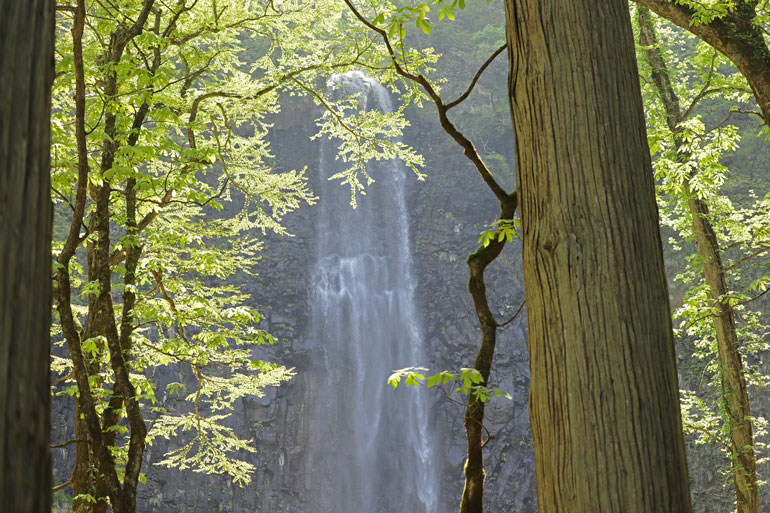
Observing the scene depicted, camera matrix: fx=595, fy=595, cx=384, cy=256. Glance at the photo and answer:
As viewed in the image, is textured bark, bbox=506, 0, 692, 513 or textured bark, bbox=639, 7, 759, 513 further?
textured bark, bbox=639, 7, 759, 513

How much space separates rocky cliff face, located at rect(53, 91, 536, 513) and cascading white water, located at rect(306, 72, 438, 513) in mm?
334

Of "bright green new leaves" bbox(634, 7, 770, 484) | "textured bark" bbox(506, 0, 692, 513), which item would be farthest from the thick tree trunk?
"bright green new leaves" bbox(634, 7, 770, 484)

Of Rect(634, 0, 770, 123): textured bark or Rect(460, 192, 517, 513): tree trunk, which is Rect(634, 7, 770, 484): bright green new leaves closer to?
Rect(634, 0, 770, 123): textured bark

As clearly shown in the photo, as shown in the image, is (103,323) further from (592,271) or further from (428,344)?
(428,344)

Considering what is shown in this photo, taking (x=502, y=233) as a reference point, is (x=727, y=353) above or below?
below

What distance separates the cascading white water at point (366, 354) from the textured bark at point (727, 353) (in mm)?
9317

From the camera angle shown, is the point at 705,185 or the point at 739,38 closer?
the point at 739,38

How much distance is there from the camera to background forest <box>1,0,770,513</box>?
363 centimetres

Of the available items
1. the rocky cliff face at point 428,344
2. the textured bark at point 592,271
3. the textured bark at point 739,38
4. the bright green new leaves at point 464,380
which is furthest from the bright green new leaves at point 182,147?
the rocky cliff face at point 428,344

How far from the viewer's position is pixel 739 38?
3191 millimetres

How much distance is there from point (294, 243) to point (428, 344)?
520 centimetres

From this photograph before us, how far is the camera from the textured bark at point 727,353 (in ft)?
19.3

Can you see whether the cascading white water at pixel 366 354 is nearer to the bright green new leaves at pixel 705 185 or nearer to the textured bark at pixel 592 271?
the bright green new leaves at pixel 705 185

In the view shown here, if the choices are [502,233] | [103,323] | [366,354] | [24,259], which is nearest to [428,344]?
[366,354]
